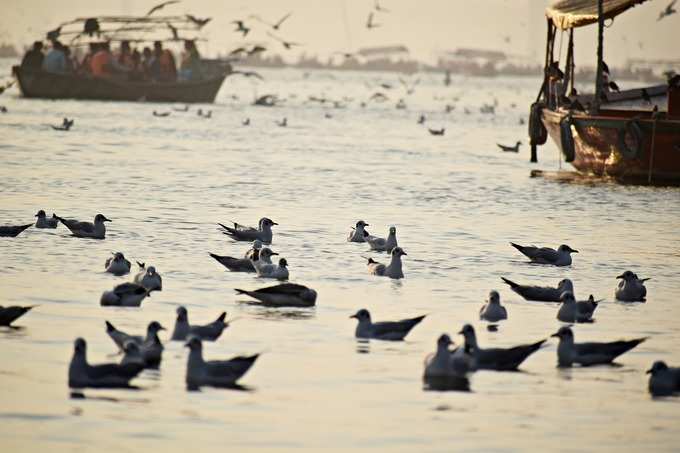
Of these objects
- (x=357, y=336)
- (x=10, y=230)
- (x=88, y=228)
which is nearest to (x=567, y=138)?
(x=88, y=228)

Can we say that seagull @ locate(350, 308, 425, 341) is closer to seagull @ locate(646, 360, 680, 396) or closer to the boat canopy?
seagull @ locate(646, 360, 680, 396)

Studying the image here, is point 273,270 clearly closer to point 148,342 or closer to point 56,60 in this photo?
point 148,342

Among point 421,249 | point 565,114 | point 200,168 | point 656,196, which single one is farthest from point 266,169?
point 421,249

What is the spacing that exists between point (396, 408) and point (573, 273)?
10.0 m

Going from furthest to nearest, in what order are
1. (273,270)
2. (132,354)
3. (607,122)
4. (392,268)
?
1. (607,122)
2. (392,268)
3. (273,270)
4. (132,354)

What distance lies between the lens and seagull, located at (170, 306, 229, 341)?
1627 cm

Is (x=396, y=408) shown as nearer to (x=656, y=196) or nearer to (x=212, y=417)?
(x=212, y=417)

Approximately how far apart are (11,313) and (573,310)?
6.23 meters

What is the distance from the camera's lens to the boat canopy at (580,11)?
137ft

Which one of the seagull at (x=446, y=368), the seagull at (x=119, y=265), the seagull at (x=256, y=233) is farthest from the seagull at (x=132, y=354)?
the seagull at (x=256, y=233)

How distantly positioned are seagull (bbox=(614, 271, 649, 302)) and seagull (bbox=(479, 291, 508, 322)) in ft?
7.89

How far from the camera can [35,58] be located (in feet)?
285

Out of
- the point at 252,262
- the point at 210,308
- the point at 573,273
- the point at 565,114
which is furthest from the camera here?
the point at 565,114

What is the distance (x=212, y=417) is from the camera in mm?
13312
